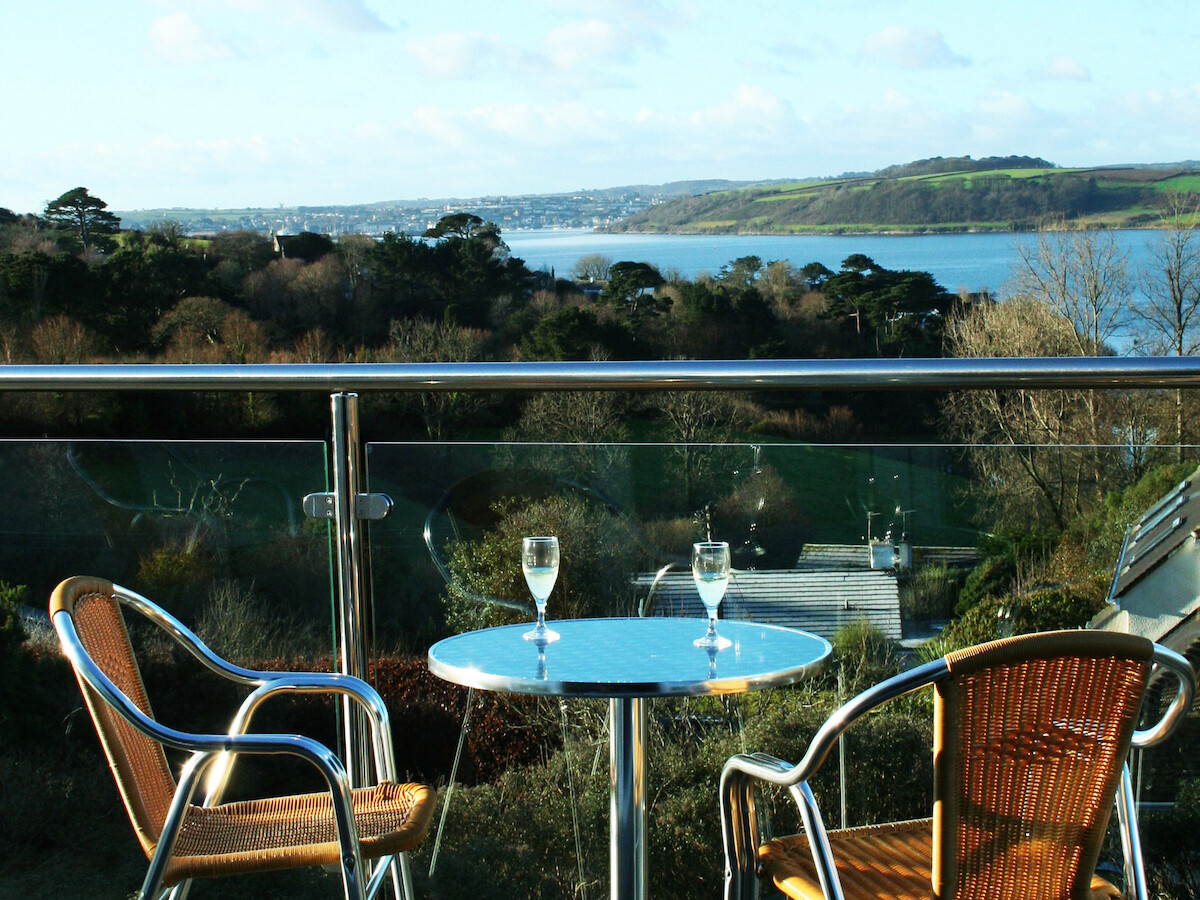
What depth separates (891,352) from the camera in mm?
37438

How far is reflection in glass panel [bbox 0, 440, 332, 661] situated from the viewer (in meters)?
2.45

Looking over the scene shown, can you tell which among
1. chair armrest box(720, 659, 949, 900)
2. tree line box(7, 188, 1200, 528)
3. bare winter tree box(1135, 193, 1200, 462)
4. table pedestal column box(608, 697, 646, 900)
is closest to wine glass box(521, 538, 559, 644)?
table pedestal column box(608, 697, 646, 900)

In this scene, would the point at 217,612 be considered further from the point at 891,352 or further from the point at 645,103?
the point at 645,103

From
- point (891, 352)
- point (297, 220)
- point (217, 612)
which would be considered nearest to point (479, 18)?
point (297, 220)

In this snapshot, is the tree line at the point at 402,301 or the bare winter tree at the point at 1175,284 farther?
the bare winter tree at the point at 1175,284

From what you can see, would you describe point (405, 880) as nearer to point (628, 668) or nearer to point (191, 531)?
point (628, 668)

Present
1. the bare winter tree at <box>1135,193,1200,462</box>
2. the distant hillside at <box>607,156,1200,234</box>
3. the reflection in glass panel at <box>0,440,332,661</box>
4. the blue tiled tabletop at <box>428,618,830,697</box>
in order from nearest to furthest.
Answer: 1. the blue tiled tabletop at <box>428,618,830,697</box>
2. the reflection in glass panel at <box>0,440,332,661</box>
3. the bare winter tree at <box>1135,193,1200,462</box>
4. the distant hillside at <box>607,156,1200,234</box>

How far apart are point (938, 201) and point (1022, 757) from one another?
4453 cm

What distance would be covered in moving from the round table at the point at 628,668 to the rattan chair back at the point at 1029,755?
0.44m

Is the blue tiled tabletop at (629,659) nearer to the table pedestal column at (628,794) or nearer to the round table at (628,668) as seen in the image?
the round table at (628,668)

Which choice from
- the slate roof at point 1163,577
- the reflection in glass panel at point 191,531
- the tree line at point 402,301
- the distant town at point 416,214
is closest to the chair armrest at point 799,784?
the slate roof at point 1163,577

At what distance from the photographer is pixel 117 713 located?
174 cm

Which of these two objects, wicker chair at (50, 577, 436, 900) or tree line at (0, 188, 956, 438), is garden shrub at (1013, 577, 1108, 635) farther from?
tree line at (0, 188, 956, 438)

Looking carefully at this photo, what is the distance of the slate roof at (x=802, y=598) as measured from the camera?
2.37m
